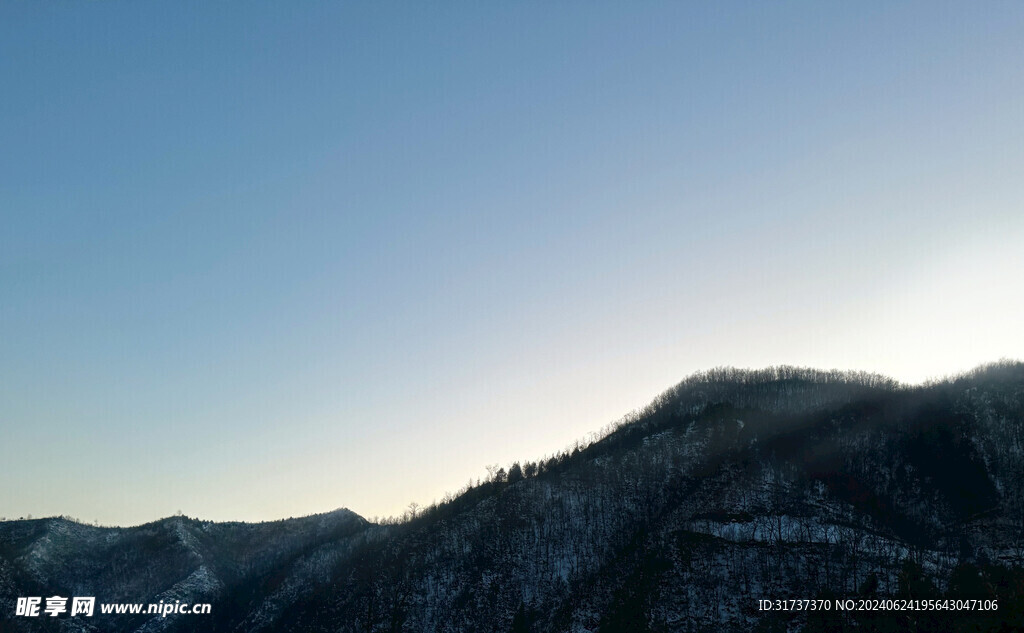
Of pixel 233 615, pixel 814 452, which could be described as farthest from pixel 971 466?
pixel 233 615

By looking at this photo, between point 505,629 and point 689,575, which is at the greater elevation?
point 689,575

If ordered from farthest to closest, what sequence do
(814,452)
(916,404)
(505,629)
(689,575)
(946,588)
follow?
(916,404), (814,452), (505,629), (689,575), (946,588)

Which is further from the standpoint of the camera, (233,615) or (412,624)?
(233,615)

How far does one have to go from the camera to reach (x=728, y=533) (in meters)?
142

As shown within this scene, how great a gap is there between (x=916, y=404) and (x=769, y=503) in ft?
186

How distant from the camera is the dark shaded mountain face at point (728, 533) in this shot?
126 metres

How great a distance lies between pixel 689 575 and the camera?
134125 millimetres

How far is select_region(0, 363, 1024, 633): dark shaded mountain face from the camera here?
12619 centimetres

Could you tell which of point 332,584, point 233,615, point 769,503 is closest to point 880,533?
point 769,503

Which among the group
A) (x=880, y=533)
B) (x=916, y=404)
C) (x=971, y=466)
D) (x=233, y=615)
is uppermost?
(x=916, y=404)

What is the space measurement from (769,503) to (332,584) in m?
103

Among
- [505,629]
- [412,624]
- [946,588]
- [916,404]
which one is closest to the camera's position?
[946,588]

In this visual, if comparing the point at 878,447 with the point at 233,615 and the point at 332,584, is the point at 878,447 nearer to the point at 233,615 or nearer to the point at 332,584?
the point at 332,584

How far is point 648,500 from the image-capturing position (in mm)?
170875
